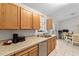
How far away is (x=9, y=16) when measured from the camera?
97.8 inches

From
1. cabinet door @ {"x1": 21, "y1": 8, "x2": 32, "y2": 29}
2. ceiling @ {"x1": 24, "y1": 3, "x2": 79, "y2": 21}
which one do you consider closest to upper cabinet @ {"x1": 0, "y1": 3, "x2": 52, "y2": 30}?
cabinet door @ {"x1": 21, "y1": 8, "x2": 32, "y2": 29}

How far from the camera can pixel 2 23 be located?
226 centimetres

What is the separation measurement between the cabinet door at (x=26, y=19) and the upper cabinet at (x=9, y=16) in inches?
10.7

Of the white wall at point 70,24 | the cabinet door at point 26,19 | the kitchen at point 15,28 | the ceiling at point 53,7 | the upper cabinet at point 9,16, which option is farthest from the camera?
the white wall at point 70,24

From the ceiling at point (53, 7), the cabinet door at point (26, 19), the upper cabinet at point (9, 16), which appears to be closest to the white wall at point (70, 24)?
the ceiling at point (53, 7)

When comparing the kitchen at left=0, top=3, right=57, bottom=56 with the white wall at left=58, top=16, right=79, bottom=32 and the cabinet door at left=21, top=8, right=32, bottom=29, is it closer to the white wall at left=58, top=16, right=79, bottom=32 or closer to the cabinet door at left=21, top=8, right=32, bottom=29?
the cabinet door at left=21, top=8, right=32, bottom=29

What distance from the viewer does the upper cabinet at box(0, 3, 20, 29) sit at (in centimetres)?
226

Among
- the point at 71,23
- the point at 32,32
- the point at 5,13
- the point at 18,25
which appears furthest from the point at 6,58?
the point at 71,23

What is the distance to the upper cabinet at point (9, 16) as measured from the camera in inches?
89.1

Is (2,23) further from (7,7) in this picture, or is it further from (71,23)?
(71,23)

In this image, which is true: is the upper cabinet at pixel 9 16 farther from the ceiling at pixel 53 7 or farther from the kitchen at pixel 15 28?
the ceiling at pixel 53 7

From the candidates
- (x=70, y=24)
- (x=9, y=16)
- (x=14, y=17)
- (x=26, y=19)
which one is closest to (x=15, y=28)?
(x=14, y=17)

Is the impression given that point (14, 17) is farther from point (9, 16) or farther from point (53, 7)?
point (53, 7)

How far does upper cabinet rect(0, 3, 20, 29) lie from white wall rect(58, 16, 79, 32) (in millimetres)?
8909
